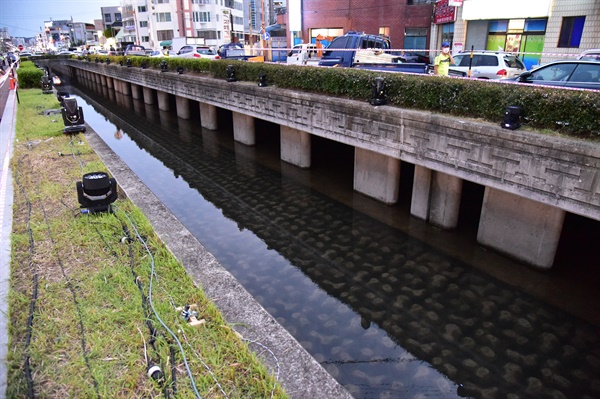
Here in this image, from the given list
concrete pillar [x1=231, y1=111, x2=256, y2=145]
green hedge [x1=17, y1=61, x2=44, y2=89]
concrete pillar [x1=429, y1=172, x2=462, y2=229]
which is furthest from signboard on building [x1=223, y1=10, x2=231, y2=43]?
concrete pillar [x1=429, y1=172, x2=462, y2=229]

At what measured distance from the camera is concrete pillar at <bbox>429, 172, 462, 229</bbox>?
8398mm

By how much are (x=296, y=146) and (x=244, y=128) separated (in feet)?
11.5

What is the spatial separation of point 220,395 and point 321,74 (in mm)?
8791

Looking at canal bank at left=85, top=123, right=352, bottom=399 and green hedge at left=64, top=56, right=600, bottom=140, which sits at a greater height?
green hedge at left=64, top=56, right=600, bottom=140

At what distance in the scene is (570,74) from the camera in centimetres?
995

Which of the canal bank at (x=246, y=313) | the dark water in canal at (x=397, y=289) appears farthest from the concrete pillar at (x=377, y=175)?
the canal bank at (x=246, y=313)

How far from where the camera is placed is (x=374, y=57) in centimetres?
1549

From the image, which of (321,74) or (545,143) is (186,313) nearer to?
(545,143)

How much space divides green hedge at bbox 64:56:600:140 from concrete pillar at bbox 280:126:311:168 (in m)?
1.39

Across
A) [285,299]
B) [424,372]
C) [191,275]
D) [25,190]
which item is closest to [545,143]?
[424,372]

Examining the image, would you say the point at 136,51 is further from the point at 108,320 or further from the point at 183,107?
the point at 108,320

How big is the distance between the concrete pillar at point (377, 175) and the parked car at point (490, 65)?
7.55 meters

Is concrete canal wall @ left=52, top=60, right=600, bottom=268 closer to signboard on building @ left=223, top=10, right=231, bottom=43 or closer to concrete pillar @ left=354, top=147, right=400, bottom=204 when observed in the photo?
concrete pillar @ left=354, top=147, right=400, bottom=204

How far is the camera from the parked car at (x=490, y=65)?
15.3 meters
